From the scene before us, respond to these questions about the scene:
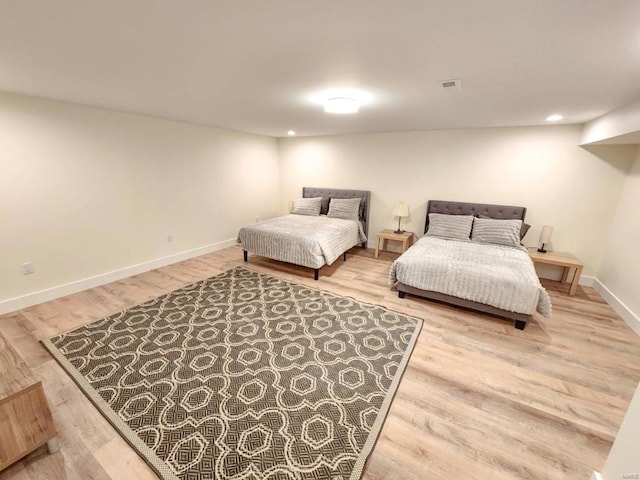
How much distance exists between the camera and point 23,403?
1274mm

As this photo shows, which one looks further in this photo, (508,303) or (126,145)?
(126,145)

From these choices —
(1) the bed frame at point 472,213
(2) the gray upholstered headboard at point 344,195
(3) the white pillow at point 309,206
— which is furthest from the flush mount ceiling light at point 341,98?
(3) the white pillow at point 309,206

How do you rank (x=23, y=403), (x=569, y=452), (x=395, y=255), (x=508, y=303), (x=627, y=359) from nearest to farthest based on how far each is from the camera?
(x=23, y=403) → (x=569, y=452) → (x=627, y=359) → (x=508, y=303) → (x=395, y=255)

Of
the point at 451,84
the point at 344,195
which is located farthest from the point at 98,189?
the point at 451,84

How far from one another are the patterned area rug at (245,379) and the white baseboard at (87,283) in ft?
3.12

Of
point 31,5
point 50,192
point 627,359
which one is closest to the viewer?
point 31,5

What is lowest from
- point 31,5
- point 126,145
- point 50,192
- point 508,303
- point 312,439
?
point 312,439

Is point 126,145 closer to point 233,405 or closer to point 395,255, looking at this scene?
point 233,405

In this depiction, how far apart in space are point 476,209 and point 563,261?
1235 millimetres

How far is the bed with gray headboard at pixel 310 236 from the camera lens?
3.56 m

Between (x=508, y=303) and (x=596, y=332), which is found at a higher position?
(x=508, y=303)

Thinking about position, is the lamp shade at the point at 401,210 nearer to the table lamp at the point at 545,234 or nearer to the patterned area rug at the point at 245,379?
the table lamp at the point at 545,234

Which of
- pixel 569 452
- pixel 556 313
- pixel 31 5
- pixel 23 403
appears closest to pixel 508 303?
pixel 556 313

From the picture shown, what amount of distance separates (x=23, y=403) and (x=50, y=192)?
248 cm
